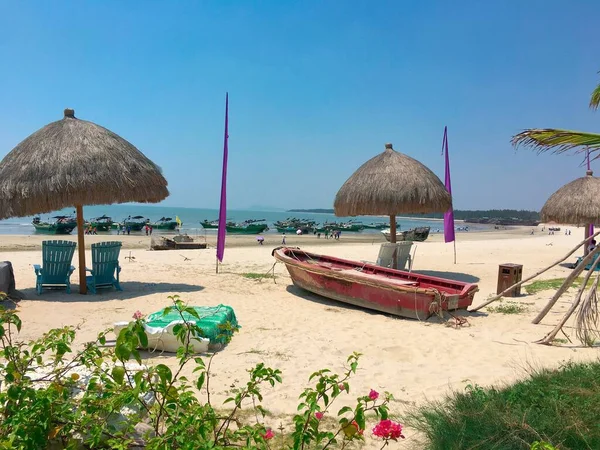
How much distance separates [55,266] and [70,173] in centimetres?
160

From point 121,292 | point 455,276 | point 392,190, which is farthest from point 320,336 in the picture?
point 455,276

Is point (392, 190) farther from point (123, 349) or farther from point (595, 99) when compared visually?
point (123, 349)

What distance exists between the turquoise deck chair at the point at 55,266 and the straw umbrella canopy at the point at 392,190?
5.85m

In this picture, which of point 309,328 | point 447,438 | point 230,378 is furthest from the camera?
point 309,328

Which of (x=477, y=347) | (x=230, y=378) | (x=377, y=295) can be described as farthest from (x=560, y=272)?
(x=230, y=378)

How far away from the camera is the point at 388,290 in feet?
21.2

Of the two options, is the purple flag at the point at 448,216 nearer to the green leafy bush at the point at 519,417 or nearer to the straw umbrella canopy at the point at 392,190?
the straw umbrella canopy at the point at 392,190

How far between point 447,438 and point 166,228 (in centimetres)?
3944

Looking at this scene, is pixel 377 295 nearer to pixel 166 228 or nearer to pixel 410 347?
pixel 410 347

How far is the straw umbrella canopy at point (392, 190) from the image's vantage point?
9938 mm

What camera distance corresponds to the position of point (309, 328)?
5.79 m

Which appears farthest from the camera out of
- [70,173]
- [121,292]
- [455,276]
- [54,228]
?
[54,228]

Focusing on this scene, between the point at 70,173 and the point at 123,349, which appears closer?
the point at 123,349

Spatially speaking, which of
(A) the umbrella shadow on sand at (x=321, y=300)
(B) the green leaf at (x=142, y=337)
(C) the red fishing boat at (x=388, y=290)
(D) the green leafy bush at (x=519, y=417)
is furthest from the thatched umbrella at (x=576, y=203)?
(B) the green leaf at (x=142, y=337)
